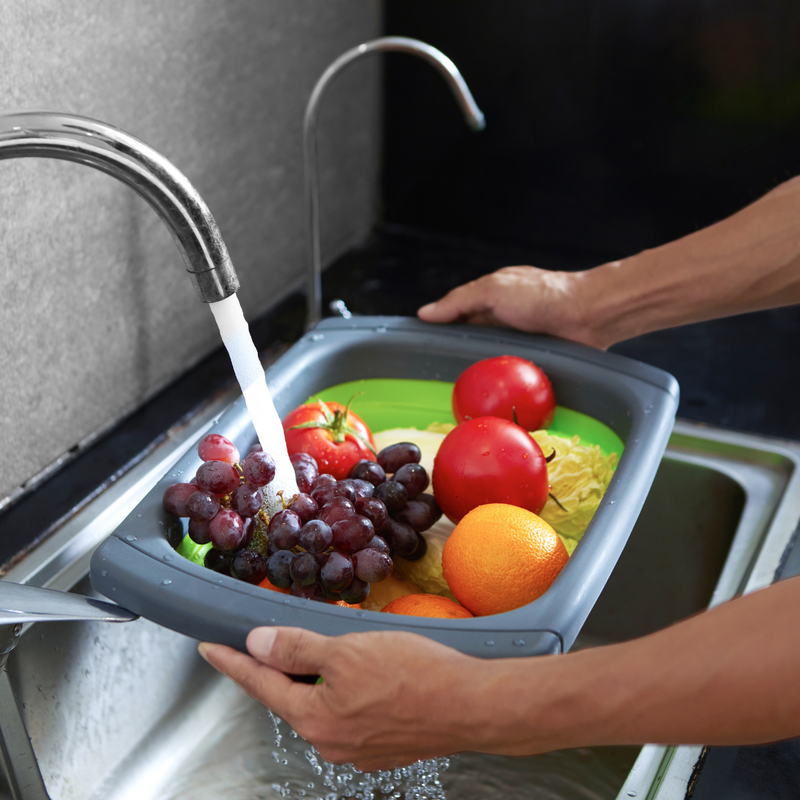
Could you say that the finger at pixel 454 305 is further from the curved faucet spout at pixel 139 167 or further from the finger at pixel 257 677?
the finger at pixel 257 677

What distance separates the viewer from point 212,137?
3.83ft

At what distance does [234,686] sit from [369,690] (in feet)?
1.73

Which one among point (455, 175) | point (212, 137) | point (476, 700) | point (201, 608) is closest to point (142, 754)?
point (201, 608)

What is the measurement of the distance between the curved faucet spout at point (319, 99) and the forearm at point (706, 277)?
0.86 ft

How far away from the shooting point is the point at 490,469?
77 cm

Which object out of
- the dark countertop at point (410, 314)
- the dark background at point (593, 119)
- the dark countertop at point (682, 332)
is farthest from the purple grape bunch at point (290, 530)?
the dark background at point (593, 119)

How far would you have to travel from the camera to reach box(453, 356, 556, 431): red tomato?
890 mm

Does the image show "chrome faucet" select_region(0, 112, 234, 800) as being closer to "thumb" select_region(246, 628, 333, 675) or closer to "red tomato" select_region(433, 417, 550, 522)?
"thumb" select_region(246, 628, 333, 675)

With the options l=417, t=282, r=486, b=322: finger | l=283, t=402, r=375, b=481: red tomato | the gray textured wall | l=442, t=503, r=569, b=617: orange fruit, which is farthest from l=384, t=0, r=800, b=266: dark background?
l=442, t=503, r=569, b=617: orange fruit

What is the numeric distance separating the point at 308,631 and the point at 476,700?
0.12 metres

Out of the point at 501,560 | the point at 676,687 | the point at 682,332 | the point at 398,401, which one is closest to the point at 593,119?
the point at 682,332

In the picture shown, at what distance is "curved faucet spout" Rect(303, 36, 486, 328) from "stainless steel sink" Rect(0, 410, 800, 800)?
0.23 meters

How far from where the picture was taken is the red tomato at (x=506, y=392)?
890 millimetres

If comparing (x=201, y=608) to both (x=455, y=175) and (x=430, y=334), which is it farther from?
(x=455, y=175)
